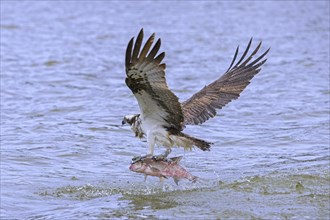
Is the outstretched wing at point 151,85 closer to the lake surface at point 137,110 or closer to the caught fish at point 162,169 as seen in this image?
the caught fish at point 162,169

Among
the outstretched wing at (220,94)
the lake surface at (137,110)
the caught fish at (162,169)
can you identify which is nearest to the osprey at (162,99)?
the outstretched wing at (220,94)

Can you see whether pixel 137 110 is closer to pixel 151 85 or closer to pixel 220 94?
pixel 220 94

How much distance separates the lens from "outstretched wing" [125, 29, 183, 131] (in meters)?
7.18

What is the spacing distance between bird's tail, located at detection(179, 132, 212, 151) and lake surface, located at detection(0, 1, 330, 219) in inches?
19.8

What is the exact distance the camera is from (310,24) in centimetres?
2036

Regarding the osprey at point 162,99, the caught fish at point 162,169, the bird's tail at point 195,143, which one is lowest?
the caught fish at point 162,169

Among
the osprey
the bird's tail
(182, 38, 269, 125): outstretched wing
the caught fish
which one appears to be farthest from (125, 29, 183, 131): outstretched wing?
(182, 38, 269, 125): outstretched wing

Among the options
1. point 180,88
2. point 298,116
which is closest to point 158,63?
point 298,116

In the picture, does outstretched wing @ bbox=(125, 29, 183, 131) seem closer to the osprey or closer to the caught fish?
the osprey

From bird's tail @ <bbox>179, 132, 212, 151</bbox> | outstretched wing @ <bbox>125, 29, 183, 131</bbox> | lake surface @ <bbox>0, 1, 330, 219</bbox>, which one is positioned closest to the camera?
outstretched wing @ <bbox>125, 29, 183, 131</bbox>

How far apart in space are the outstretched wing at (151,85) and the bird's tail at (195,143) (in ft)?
0.47

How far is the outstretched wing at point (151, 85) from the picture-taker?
718 centimetres

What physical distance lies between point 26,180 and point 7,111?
3661 mm

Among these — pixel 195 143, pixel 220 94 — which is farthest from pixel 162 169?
pixel 220 94
